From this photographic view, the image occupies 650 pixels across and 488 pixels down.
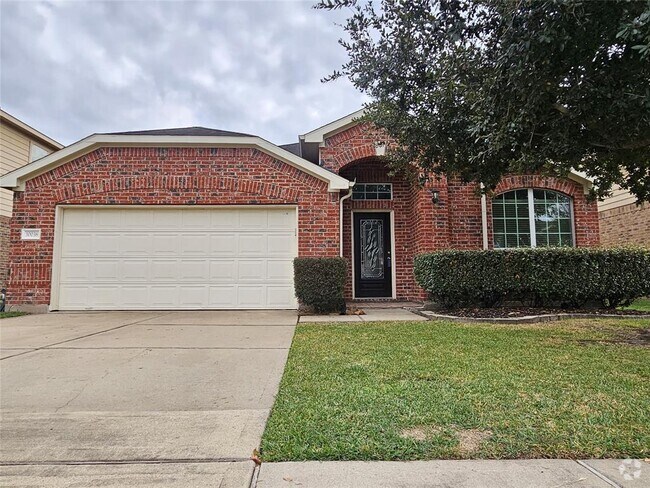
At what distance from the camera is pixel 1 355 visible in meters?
4.77

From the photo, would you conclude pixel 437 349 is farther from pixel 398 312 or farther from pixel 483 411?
pixel 398 312

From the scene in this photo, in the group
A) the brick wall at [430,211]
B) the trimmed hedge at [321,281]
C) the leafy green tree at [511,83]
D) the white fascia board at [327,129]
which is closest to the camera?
the leafy green tree at [511,83]

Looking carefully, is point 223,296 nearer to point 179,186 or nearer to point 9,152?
point 179,186

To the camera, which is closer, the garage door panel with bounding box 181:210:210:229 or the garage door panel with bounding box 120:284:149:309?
the garage door panel with bounding box 120:284:149:309

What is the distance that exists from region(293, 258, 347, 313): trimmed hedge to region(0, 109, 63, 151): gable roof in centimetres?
1046

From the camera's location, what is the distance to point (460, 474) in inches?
80.0

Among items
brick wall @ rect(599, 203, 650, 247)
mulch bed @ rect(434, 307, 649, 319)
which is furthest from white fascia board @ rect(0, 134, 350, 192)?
brick wall @ rect(599, 203, 650, 247)

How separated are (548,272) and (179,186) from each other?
25.9 ft

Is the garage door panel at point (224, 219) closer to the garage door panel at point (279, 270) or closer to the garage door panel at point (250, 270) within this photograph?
the garage door panel at point (250, 270)

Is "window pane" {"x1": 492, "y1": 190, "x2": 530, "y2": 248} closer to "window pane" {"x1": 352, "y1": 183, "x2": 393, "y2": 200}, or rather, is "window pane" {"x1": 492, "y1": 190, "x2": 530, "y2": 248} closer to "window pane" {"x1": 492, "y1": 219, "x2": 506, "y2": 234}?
"window pane" {"x1": 492, "y1": 219, "x2": 506, "y2": 234}

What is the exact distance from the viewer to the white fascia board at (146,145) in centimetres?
886

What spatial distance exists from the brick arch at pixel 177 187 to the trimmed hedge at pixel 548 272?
3808mm

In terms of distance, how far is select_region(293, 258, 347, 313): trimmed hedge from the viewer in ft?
26.8

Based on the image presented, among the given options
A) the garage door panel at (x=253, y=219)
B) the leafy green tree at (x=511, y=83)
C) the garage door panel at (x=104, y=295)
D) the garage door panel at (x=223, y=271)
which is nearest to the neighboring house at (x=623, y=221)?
the leafy green tree at (x=511, y=83)
